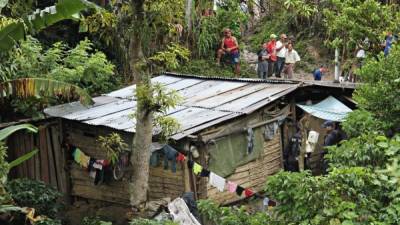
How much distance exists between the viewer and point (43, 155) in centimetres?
1191

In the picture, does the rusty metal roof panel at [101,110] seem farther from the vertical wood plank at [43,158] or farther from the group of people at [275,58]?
the group of people at [275,58]

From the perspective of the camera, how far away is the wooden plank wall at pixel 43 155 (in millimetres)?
11789

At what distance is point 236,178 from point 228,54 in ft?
23.7

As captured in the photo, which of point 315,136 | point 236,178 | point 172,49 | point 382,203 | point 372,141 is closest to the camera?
point 382,203

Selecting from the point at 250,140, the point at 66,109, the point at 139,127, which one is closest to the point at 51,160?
the point at 66,109

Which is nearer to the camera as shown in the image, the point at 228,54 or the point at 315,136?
the point at 315,136

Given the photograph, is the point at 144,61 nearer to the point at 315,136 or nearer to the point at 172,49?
the point at 172,49

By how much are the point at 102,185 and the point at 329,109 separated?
15.5 feet

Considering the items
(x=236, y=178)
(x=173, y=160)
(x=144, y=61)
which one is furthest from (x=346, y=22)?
(x=144, y=61)

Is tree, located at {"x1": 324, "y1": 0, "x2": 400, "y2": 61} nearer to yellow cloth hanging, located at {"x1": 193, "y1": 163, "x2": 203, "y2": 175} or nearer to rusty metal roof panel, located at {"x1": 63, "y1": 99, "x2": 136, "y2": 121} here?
rusty metal roof panel, located at {"x1": 63, "y1": 99, "x2": 136, "y2": 121}

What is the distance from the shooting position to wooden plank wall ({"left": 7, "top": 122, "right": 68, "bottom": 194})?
11.8m

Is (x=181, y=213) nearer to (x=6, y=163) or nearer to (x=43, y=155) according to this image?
(x=6, y=163)

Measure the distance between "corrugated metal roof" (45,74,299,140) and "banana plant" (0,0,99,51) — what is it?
250 centimetres

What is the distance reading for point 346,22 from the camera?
512 inches
